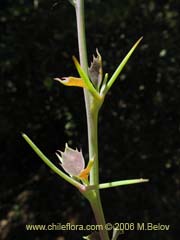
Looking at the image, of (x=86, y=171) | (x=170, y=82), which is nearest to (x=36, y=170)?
(x=170, y=82)

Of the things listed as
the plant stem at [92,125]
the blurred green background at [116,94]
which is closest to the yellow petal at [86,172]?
the plant stem at [92,125]

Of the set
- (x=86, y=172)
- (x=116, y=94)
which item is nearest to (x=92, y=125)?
(x=86, y=172)

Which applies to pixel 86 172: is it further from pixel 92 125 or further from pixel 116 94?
pixel 116 94

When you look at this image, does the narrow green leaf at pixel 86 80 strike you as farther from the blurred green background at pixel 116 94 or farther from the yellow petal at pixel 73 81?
the blurred green background at pixel 116 94

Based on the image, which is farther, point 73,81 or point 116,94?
point 116,94

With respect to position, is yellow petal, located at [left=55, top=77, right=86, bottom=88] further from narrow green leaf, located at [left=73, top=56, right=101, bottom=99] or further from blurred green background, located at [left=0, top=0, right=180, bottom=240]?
blurred green background, located at [left=0, top=0, right=180, bottom=240]

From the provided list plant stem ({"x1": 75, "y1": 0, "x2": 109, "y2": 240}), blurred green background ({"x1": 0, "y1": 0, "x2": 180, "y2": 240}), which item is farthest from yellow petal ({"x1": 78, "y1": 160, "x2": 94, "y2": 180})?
blurred green background ({"x1": 0, "y1": 0, "x2": 180, "y2": 240})

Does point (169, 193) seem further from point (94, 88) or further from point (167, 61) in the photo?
point (94, 88)

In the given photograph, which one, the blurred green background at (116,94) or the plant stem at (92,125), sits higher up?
the plant stem at (92,125)

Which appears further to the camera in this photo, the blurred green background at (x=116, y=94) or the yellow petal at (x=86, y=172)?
the blurred green background at (x=116, y=94)
